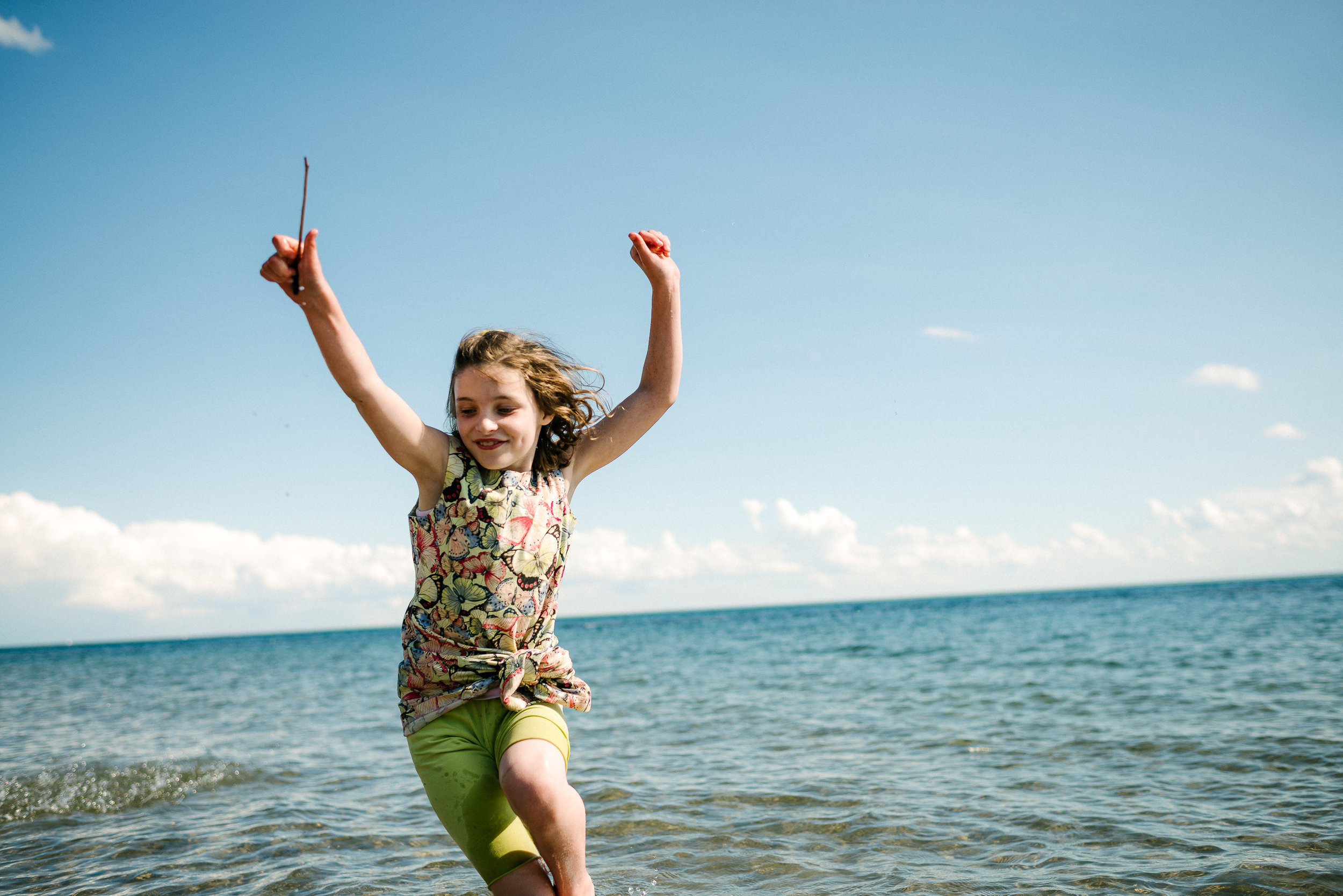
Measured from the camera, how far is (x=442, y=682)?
247 centimetres

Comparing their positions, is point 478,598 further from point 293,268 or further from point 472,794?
Result: point 293,268

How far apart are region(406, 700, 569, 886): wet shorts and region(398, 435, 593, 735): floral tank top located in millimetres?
51

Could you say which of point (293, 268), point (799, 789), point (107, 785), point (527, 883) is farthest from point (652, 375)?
point (107, 785)

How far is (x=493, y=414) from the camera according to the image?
8.22ft

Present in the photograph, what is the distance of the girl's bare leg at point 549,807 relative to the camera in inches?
87.4

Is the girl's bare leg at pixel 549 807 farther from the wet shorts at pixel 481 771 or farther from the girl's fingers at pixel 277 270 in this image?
the girl's fingers at pixel 277 270

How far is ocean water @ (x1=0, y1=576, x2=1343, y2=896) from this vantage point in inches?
171

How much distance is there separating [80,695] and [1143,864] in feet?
65.7

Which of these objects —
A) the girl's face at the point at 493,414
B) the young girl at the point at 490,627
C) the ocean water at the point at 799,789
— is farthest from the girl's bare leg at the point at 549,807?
the ocean water at the point at 799,789

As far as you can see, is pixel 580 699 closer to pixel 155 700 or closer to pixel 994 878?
pixel 994 878

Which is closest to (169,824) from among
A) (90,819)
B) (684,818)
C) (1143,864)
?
(90,819)

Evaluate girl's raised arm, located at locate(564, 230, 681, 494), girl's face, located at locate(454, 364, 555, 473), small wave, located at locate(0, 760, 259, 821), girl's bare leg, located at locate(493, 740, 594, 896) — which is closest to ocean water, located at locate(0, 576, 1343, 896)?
small wave, located at locate(0, 760, 259, 821)

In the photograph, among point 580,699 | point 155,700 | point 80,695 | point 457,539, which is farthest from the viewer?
point 80,695

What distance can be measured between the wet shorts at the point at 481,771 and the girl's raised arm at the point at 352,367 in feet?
2.28
